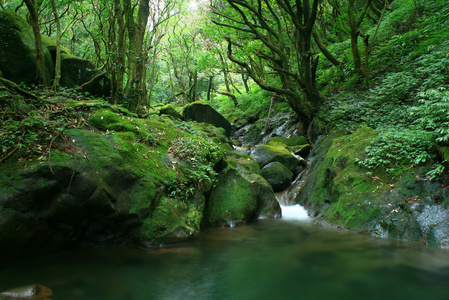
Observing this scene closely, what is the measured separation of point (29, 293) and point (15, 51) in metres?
7.44

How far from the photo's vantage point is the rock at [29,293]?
9.75 feet

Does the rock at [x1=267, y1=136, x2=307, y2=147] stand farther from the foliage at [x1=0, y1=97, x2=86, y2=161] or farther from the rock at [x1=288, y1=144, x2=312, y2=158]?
the foliage at [x1=0, y1=97, x2=86, y2=161]

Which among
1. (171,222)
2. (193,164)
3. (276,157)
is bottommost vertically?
(171,222)

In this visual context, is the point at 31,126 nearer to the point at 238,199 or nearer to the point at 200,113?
the point at 238,199

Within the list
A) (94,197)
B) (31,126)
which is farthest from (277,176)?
(31,126)

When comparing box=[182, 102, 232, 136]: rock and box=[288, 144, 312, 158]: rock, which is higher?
box=[182, 102, 232, 136]: rock

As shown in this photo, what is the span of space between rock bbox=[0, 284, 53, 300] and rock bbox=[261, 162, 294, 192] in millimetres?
7181

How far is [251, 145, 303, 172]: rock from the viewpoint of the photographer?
33.9ft

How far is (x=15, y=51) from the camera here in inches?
312

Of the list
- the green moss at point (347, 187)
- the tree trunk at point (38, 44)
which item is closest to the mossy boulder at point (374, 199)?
the green moss at point (347, 187)

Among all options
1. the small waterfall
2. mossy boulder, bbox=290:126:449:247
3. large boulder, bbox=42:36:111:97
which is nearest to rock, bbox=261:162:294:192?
the small waterfall

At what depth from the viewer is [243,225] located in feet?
22.2

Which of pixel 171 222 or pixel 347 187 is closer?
pixel 171 222

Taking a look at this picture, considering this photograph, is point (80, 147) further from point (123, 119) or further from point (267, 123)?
point (267, 123)
